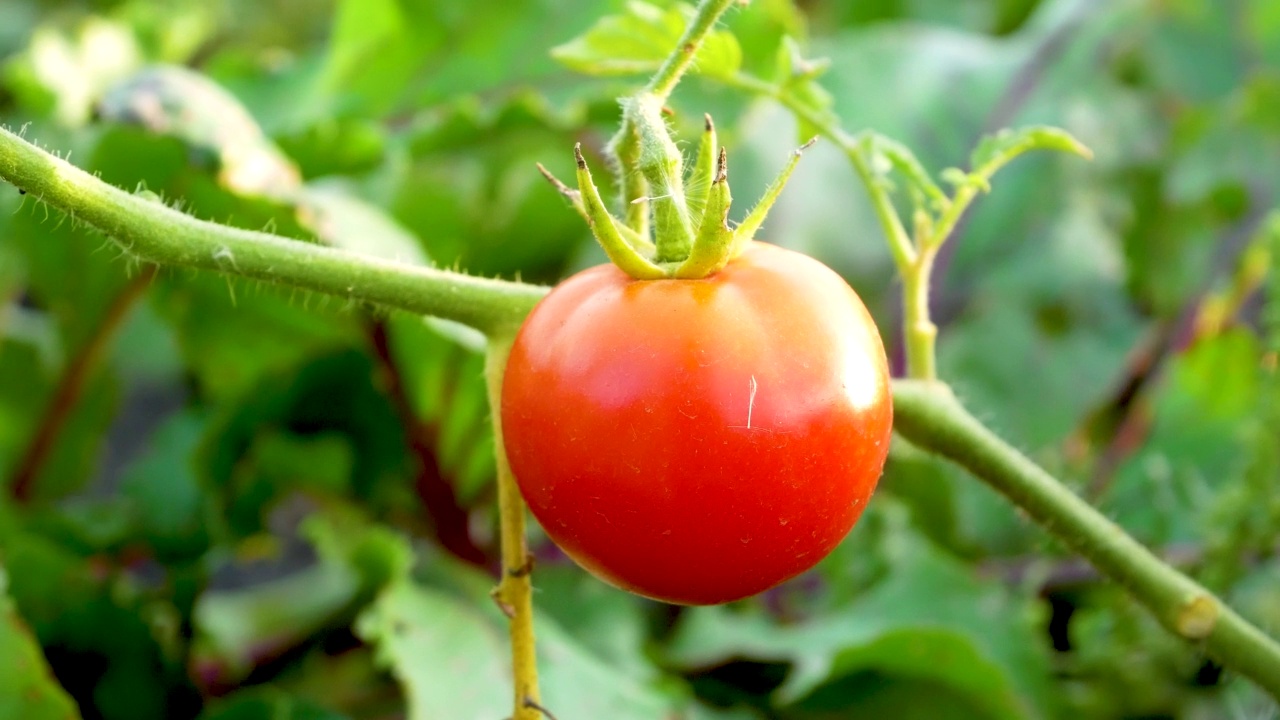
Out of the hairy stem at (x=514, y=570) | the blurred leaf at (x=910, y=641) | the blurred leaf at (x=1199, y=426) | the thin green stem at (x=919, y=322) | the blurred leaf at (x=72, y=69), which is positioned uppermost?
the blurred leaf at (x=72, y=69)

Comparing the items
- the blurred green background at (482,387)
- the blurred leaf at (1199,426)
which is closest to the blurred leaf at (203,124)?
the blurred green background at (482,387)

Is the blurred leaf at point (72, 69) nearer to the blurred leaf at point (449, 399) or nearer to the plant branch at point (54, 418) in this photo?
the plant branch at point (54, 418)

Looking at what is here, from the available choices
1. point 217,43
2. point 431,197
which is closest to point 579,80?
point 431,197

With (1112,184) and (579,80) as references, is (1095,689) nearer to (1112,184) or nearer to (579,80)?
(1112,184)

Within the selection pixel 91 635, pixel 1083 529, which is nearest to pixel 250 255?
pixel 1083 529

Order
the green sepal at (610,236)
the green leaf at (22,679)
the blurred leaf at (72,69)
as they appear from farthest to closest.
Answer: the blurred leaf at (72,69), the green leaf at (22,679), the green sepal at (610,236)

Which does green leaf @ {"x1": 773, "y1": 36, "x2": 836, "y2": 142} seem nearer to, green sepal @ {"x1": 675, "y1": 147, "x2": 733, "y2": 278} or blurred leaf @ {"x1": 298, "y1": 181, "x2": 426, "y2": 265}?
green sepal @ {"x1": 675, "y1": 147, "x2": 733, "y2": 278}

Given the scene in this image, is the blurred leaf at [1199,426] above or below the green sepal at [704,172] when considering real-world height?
below

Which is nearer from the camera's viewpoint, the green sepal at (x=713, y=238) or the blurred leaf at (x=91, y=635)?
the green sepal at (x=713, y=238)
